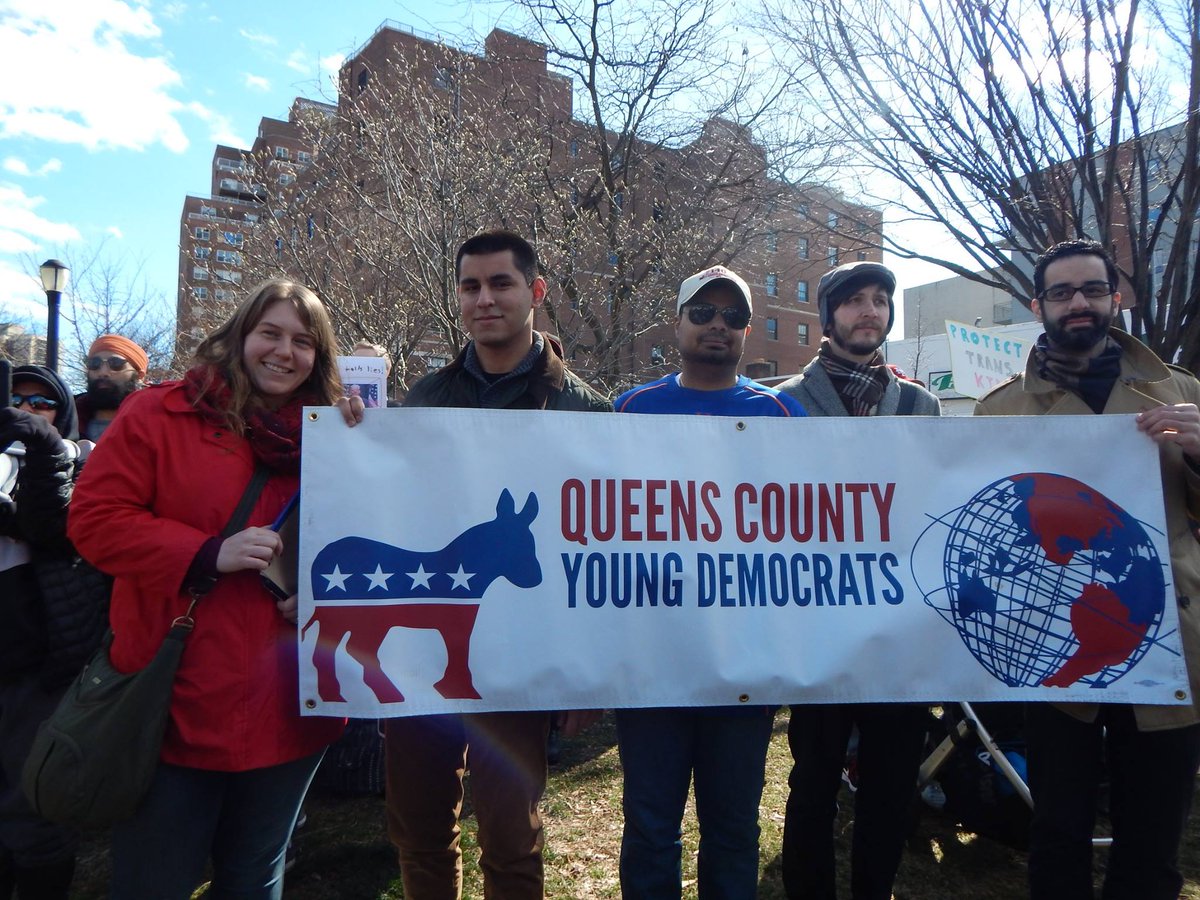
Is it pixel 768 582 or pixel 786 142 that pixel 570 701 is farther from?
pixel 786 142

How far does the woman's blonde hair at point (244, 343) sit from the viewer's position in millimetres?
2172

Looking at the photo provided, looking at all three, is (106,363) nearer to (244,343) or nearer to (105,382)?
(105,382)

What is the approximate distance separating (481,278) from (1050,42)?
6377 millimetres

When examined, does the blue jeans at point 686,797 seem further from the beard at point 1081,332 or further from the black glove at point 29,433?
the black glove at point 29,433

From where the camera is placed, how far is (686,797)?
2.42 meters

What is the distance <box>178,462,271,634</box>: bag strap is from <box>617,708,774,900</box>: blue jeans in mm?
1261

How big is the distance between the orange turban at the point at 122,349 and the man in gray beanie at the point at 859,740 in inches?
133

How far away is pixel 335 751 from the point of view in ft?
13.5

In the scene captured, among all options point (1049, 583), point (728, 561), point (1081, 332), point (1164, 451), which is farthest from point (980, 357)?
point (728, 561)

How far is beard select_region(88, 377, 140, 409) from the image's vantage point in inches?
164

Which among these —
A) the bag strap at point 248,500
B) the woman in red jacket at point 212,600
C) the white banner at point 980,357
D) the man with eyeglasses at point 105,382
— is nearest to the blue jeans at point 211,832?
the woman in red jacket at point 212,600

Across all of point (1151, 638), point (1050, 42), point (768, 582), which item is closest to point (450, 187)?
point (1050, 42)

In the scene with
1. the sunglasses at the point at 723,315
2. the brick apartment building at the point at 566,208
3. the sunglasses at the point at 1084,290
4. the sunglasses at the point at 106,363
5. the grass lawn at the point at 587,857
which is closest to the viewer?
the sunglasses at the point at 1084,290

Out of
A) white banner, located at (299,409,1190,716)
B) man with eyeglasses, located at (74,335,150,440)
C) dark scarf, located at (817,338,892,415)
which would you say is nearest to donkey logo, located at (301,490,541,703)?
white banner, located at (299,409,1190,716)
